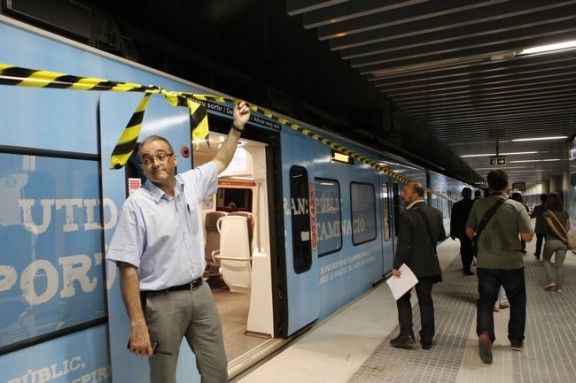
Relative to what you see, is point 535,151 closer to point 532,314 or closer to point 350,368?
point 532,314

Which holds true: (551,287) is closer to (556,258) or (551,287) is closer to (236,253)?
(556,258)

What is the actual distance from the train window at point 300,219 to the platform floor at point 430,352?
772 mm

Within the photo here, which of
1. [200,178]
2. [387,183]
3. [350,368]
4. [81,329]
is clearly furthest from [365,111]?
[81,329]

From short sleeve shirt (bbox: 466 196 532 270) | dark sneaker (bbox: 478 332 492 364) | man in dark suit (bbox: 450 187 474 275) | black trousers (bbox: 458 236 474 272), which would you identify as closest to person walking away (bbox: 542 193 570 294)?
man in dark suit (bbox: 450 187 474 275)

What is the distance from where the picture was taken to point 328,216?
5.09 m

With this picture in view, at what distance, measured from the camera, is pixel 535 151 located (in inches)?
560

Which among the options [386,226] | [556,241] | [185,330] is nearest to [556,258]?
[556,241]

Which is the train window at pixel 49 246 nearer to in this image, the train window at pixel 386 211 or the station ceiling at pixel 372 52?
the station ceiling at pixel 372 52

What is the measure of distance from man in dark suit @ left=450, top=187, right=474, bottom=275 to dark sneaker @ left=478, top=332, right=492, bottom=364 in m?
3.55

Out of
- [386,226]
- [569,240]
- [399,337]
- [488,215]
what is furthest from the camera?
[386,226]

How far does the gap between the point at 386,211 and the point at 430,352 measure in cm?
375

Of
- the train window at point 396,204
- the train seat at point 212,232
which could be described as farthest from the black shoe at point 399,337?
the train window at point 396,204

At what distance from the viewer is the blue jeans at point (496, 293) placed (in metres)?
3.53

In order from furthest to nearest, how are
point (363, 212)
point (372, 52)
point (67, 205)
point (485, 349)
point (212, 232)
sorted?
point (212, 232) < point (363, 212) < point (372, 52) < point (485, 349) < point (67, 205)
